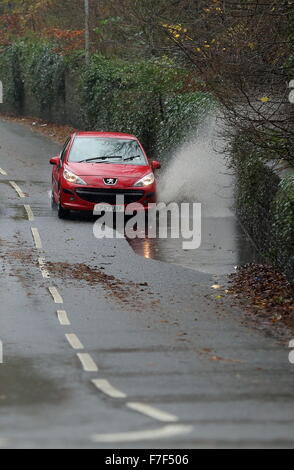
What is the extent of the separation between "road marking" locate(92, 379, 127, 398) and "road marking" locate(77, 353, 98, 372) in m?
0.57

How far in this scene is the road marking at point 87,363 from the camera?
11.3m

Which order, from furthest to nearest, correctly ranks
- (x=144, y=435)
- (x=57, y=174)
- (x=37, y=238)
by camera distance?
(x=57, y=174), (x=37, y=238), (x=144, y=435)

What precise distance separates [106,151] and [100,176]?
1.56 metres

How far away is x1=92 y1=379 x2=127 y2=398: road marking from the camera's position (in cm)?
1008

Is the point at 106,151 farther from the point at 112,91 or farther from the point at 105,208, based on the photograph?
the point at 112,91

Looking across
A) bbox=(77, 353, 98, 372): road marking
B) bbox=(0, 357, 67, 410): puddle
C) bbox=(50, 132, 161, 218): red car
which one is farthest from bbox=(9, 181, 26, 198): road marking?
bbox=(0, 357, 67, 410): puddle

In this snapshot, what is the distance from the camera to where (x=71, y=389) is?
33.9 feet

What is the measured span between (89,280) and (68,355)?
17.3 ft

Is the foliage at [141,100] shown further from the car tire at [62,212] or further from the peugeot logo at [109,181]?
the car tire at [62,212]

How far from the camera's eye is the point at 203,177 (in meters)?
27.0

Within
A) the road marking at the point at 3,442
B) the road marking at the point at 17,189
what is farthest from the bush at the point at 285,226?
the road marking at the point at 17,189

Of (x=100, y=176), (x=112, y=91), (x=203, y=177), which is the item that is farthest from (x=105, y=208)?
(x=112, y=91)
